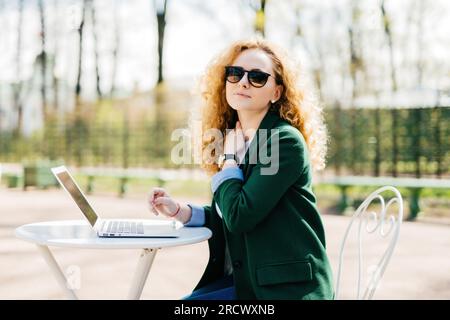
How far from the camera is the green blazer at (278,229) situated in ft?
6.11

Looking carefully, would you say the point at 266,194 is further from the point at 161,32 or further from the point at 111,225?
the point at 161,32

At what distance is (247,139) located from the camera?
2217mm

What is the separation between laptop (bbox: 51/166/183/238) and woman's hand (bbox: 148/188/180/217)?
0.08 metres

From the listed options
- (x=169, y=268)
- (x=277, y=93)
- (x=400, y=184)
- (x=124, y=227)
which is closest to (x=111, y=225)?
(x=124, y=227)

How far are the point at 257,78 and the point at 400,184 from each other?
6815mm

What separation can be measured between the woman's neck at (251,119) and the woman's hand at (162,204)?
45cm

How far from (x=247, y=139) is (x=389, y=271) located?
10.7 feet

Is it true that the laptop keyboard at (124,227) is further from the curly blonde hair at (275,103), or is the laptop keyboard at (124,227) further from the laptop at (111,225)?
the curly blonde hair at (275,103)

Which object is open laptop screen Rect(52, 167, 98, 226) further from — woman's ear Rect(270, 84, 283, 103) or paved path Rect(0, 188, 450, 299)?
paved path Rect(0, 188, 450, 299)

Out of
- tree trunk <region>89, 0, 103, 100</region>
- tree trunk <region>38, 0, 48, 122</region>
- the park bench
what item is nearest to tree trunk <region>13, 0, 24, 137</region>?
tree trunk <region>38, 0, 48, 122</region>

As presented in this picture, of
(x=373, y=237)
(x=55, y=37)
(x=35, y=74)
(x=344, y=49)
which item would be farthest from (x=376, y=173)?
(x=35, y=74)

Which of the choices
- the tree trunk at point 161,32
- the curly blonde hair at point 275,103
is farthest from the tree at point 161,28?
the curly blonde hair at point 275,103

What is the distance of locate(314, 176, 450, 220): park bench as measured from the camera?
321 inches
